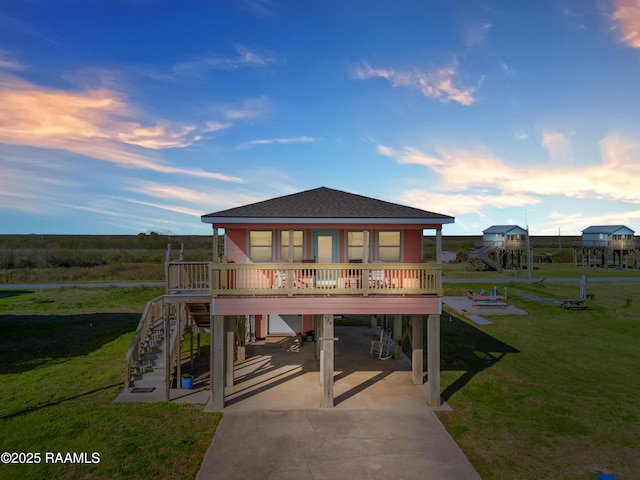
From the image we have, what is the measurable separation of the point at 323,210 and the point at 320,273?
2.57 meters

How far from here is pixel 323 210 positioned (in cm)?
1515

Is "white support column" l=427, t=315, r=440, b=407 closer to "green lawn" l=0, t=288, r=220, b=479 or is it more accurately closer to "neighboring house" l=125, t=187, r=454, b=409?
"neighboring house" l=125, t=187, r=454, b=409

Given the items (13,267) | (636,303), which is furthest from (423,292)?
→ (13,267)

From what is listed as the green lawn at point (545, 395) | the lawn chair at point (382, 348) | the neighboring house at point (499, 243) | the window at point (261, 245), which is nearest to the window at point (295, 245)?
the window at point (261, 245)

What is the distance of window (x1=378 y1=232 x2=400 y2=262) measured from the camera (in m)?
17.0

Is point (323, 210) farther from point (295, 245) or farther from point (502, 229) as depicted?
point (502, 229)

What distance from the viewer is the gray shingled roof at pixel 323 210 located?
14.3 m

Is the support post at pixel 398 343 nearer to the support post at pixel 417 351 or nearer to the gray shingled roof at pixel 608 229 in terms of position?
the support post at pixel 417 351

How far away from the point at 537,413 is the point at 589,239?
6485cm

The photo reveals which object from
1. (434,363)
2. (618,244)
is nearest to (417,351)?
(434,363)

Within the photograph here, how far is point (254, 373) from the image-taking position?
659 inches

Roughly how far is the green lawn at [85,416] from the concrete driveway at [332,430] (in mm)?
1159

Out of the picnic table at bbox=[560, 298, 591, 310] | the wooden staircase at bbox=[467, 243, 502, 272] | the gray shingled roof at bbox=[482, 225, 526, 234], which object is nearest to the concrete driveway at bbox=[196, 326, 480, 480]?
the picnic table at bbox=[560, 298, 591, 310]

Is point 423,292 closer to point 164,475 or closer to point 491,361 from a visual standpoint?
point 491,361
